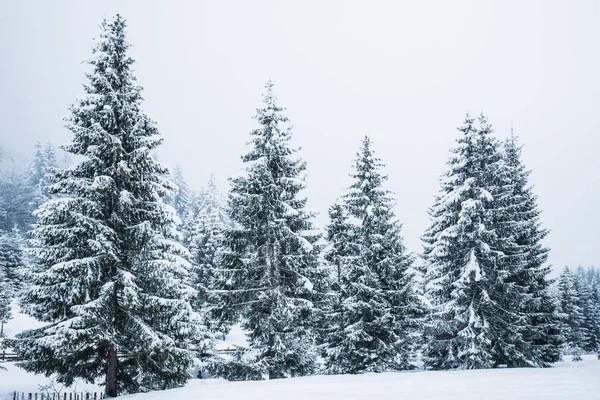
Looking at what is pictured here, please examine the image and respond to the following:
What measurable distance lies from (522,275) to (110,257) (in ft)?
70.8

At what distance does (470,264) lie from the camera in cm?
2162

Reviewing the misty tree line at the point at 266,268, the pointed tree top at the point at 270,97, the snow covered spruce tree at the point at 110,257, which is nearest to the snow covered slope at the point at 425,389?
the snow covered spruce tree at the point at 110,257

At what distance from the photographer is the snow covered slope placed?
10.5m

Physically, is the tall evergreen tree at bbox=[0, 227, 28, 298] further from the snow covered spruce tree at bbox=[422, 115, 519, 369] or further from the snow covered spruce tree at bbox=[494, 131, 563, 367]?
the snow covered spruce tree at bbox=[494, 131, 563, 367]

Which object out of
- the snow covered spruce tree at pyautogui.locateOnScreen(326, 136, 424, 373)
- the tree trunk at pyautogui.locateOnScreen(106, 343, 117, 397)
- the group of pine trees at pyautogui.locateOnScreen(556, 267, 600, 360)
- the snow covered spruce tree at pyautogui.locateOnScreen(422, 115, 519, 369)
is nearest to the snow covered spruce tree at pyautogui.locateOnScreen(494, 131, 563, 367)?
the snow covered spruce tree at pyautogui.locateOnScreen(422, 115, 519, 369)

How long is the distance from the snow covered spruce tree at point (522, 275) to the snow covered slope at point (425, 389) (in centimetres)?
741

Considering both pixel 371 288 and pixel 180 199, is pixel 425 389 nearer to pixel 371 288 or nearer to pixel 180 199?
pixel 371 288

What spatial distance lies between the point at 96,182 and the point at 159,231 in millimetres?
3073

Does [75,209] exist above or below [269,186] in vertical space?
below

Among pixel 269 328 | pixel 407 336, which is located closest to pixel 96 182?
pixel 269 328

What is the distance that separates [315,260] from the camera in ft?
67.6

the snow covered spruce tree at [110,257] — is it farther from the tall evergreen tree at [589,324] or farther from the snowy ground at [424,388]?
the tall evergreen tree at [589,324]

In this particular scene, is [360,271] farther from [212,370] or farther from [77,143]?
[77,143]

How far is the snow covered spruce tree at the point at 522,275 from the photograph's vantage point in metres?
22.4
